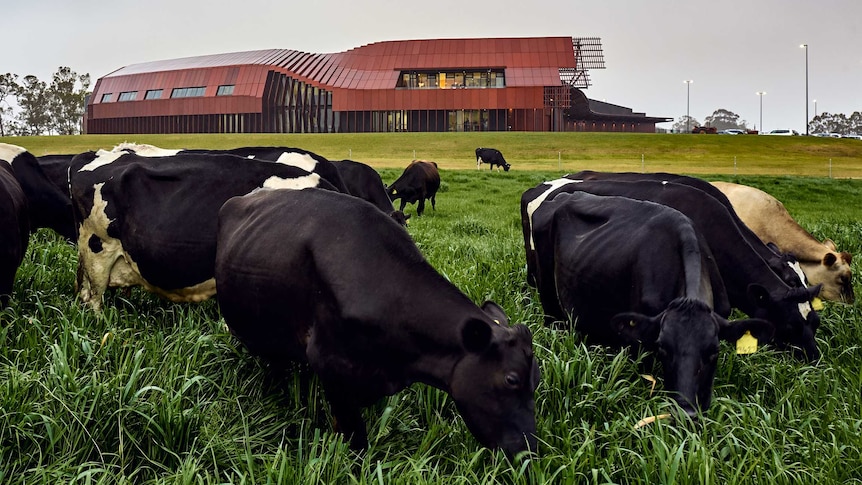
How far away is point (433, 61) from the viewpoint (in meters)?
72.8

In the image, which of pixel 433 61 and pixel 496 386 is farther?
pixel 433 61

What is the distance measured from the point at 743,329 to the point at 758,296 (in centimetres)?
165

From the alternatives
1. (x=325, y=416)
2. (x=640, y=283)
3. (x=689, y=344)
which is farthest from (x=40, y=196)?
(x=689, y=344)

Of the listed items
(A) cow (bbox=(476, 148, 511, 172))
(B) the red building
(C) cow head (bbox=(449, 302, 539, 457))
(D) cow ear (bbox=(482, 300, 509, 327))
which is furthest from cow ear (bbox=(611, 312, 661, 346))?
(B) the red building

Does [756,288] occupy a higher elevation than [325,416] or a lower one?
higher

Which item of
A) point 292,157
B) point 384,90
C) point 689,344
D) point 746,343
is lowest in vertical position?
point 746,343

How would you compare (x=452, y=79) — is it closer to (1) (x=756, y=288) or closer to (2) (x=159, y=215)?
(2) (x=159, y=215)

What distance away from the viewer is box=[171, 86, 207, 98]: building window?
78375 millimetres

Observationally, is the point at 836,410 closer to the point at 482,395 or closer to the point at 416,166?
the point at 482,395

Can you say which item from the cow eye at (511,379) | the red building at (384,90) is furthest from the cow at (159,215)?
the red building at (384,90)

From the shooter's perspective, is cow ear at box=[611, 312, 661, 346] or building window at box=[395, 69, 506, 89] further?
building window at box=[395, 69, 506, 89]

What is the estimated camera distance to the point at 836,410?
15.1 feet

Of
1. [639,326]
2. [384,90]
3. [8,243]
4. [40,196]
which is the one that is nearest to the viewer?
[639,326]

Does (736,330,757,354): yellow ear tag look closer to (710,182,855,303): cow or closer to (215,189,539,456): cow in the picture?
(215,189,539,456): cow
